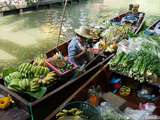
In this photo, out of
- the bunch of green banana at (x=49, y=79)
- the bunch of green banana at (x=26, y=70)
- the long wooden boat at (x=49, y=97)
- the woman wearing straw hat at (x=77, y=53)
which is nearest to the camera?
the long wooden boat at (x=49, y=97)

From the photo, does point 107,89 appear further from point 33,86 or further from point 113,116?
point 33,86

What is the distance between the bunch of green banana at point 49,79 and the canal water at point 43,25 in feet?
12.6

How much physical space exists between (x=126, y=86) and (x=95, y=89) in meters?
0.87

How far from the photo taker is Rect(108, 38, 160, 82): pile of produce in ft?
17.0

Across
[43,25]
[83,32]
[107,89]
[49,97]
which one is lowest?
[43,25]

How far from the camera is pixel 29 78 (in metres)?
5.10

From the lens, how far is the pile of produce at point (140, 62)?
520 centimetres

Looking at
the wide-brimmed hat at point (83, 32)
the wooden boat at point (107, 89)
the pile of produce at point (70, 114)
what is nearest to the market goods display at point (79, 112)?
the pile of produce at point (70, 114)

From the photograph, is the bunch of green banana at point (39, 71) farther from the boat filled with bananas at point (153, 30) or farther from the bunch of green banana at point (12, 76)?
the boat filled with bananas at point (153, 30)

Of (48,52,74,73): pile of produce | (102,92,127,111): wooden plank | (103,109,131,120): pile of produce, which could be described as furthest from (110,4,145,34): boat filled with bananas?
(103,109,131,120): pile of produce

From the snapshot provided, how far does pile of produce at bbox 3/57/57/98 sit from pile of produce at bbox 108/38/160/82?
57.8 inches

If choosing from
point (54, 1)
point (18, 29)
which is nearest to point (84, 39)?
point (18, 29)

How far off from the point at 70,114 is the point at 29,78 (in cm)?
144

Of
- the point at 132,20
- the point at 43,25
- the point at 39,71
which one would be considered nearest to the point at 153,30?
the point at 132,20
